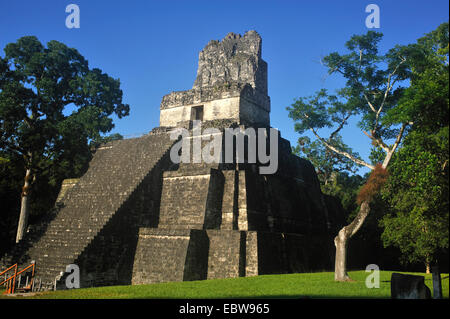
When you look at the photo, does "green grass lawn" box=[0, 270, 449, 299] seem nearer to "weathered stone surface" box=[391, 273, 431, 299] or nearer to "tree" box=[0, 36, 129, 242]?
"weathered stone surface" box=[391, 273, 431, 299]

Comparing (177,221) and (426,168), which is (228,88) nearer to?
(177,221)

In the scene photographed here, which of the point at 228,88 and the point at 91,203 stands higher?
the point at 228,88

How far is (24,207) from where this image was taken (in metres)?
15.6

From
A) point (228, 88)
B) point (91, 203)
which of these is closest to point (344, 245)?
point (91, 203)

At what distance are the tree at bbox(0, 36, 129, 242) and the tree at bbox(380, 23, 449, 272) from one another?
13.6 meters

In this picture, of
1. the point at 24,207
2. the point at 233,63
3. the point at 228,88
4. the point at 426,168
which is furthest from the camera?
the point at 233,63

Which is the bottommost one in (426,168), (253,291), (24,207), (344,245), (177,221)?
(253,291)

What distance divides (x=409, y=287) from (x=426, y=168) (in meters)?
3.06

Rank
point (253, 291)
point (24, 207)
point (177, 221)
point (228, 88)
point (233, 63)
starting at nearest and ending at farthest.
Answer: point (253, 291) → point (177, 221) → point (24, 207) → point (228, 88) → point (233, 63)

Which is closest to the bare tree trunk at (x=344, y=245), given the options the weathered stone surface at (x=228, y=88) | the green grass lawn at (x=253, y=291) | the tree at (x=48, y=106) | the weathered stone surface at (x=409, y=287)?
the green grass lawn at (x=253, y=291)

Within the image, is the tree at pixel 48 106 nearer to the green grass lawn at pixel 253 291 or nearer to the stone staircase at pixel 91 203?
the stone staircase at pixel 91 203

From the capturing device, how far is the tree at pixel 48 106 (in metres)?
15.7
